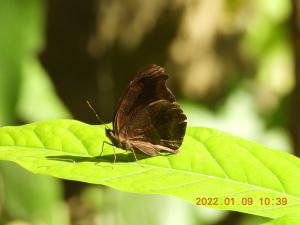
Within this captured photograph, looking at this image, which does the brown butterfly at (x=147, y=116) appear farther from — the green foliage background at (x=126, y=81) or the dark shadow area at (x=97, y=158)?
the green foliage background at (x=126, y=81)

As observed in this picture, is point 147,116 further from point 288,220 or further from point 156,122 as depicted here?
point 288,220

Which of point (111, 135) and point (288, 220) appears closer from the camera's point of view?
point (288, 220)

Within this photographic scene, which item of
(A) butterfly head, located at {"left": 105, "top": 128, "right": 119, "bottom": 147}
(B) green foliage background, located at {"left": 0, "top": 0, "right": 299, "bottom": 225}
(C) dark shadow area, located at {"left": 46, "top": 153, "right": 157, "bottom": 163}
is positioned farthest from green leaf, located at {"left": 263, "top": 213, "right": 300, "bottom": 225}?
(B) green foliage background, located at {"left": 0, "top": 0, "right": 299, "bottom": 225}

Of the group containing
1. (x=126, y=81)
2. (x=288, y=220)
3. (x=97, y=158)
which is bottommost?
(x=126, y=81)

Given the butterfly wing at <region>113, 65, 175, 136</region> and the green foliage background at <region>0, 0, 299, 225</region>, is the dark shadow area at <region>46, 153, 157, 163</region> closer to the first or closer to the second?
the butterfly wing at <region>113, 65, 175, 136</region>

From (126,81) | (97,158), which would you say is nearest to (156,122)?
(97,158)

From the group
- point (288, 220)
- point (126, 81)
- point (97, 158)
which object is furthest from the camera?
point (126, 81)

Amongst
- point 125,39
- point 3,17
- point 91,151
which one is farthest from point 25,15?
point 91,151

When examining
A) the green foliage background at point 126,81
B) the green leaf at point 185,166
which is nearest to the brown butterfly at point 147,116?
the green leaf at point 185,166

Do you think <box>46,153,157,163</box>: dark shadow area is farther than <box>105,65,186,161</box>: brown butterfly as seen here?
No
